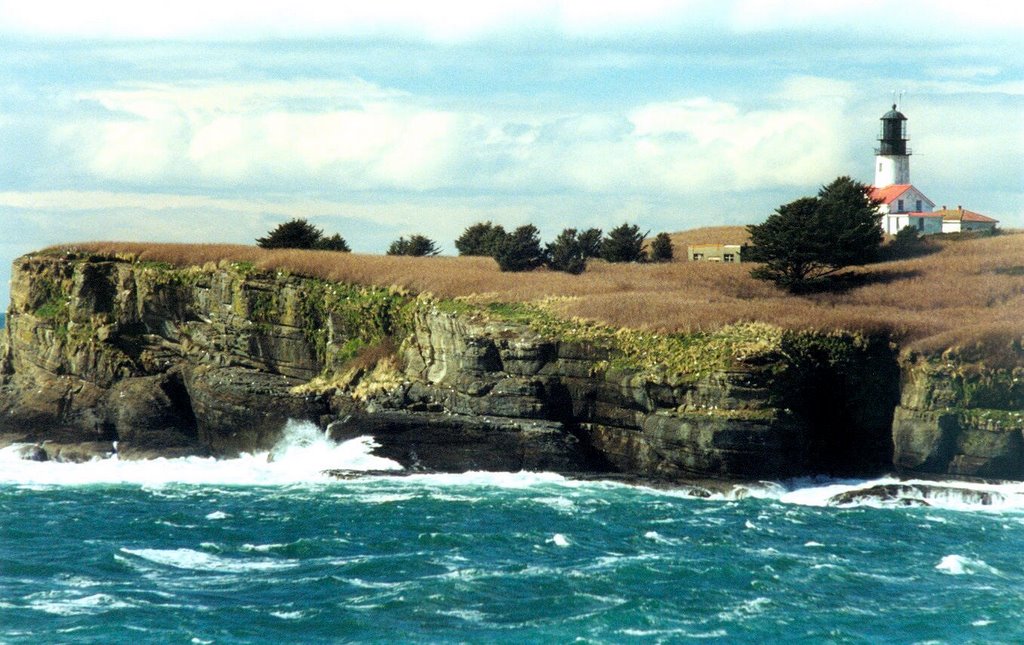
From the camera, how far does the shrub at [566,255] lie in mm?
67750

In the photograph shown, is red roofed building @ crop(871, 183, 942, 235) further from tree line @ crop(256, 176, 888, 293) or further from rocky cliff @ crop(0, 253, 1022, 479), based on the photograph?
rocky cliff @ crop(0, 253, 1022, 479)

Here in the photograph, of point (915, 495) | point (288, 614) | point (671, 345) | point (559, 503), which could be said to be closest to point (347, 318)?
point (671, 345)

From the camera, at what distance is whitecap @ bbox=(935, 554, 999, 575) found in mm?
36531

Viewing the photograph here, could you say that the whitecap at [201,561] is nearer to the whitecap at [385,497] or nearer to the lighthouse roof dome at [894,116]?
the whitecap at [385,497]

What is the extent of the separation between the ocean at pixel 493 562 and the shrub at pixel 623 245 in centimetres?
3007

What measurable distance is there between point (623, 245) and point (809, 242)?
60.3ft

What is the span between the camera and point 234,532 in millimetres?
41531

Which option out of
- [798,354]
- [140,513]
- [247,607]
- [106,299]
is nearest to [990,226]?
[798,354]

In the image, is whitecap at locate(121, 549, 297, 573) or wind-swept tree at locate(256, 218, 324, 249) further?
wind-swept tree at locate(256, 218, 324, 249)

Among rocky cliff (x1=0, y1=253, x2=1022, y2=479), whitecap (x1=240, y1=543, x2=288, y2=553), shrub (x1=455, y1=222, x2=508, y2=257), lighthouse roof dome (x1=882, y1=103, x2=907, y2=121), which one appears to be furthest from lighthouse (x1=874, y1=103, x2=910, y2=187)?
whitecap (x1=240, y1=543, x2=288, y2=553)

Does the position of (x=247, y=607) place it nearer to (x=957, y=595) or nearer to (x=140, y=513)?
(x=140, y=513)

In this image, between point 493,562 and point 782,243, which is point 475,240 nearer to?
point 782,243

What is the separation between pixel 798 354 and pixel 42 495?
2557cm

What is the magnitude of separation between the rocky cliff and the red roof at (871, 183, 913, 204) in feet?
138
